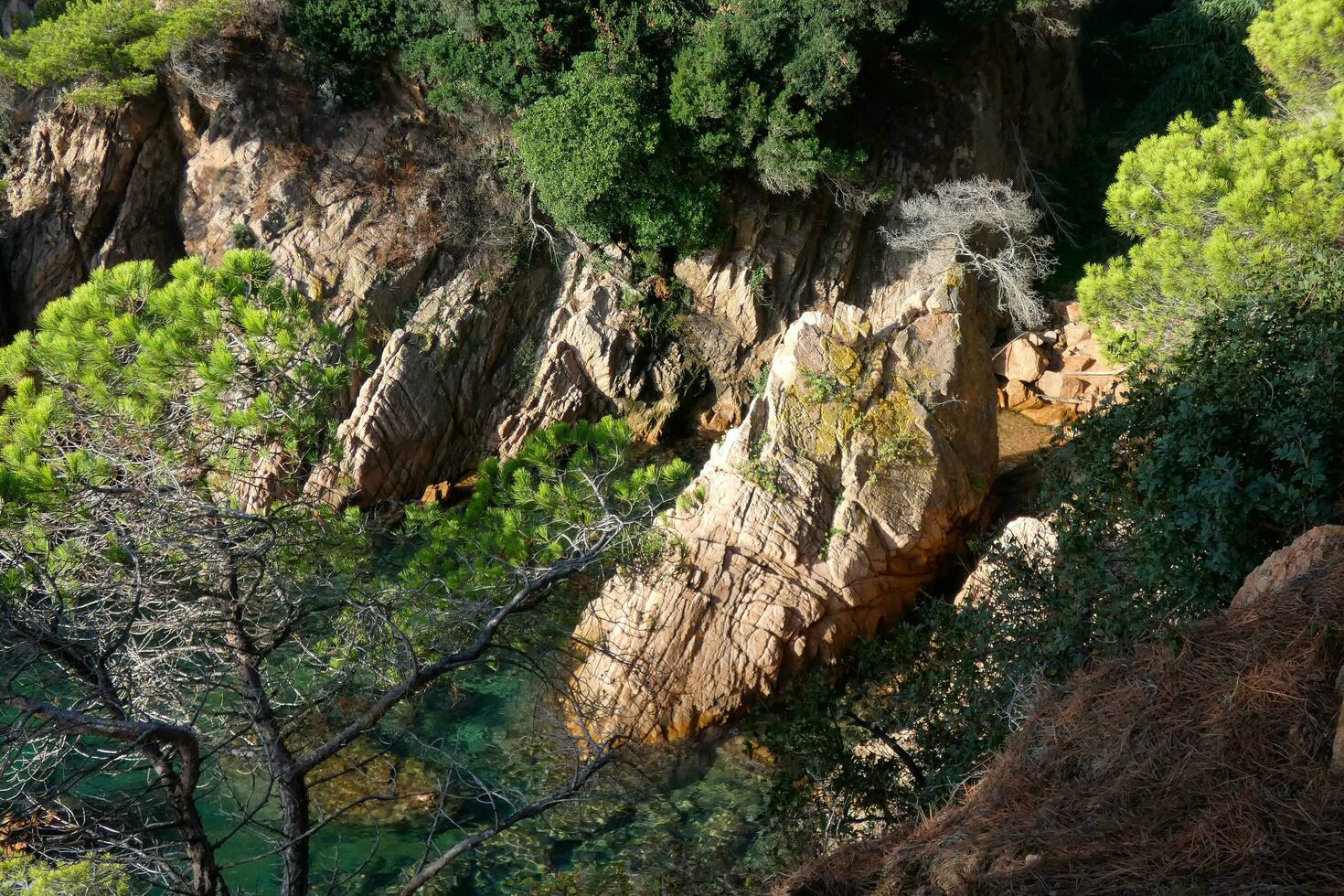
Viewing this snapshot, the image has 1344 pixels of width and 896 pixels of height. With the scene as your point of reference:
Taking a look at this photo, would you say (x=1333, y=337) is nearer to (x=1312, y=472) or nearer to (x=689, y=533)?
(x=1312, y=472)

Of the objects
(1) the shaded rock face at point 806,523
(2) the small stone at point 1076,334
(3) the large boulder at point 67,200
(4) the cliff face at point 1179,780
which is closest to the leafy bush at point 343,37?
(3) the large boulder at point 67,200

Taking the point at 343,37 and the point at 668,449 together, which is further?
the point at 668,449

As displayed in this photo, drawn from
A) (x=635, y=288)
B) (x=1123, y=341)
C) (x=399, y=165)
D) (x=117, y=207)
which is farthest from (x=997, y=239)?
(x=117, y=207)

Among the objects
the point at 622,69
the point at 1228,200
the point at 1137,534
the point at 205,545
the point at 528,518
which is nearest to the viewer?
the point at 205,545

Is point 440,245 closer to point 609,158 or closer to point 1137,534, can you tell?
point 609,158

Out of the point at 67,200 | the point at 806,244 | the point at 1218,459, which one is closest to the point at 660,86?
the point at 806,244

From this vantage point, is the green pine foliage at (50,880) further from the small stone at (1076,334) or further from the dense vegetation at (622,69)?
the small stone at (1076,334)
